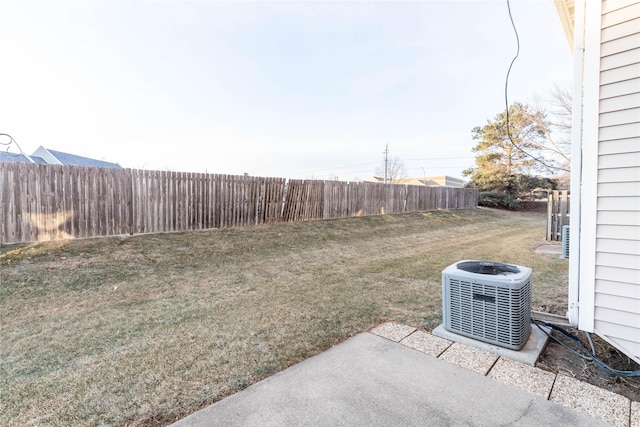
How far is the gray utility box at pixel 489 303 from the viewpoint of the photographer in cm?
204

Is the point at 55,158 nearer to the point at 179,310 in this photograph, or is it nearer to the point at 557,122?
the point at 179,310

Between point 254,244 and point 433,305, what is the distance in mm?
4172

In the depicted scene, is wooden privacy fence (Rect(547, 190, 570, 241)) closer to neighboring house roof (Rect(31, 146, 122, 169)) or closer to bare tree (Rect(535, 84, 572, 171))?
bare tree (Rect(535, 84, 572, 171))

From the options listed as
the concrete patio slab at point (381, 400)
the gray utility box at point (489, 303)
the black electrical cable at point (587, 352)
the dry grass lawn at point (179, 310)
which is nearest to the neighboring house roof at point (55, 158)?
the dry grass lawn at point (179, 310)

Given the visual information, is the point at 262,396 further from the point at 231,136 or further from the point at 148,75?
the point at 231,136

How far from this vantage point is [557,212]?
7.64 metres

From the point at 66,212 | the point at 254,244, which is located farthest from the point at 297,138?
the point at 66,212

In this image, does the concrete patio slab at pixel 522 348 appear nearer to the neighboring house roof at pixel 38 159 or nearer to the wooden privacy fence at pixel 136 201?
the wooden privacy fence at pixel 136 201

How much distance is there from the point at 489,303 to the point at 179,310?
2.93 meters

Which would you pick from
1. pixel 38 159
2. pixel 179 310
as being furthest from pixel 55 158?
pixel 179 310

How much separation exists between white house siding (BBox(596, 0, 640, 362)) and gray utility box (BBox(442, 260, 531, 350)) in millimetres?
423

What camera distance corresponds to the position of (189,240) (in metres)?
5.87

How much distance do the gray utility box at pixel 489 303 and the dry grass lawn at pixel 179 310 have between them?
405 mm

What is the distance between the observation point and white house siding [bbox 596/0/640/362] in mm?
1681
